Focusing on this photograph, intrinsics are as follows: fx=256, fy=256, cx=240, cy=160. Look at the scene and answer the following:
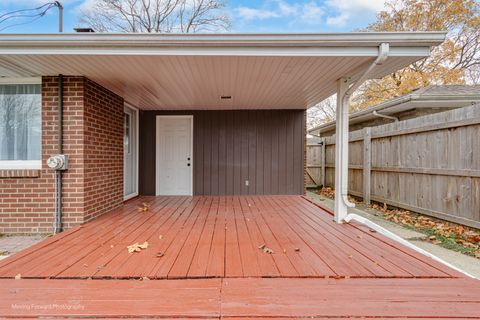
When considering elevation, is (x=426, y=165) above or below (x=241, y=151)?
below

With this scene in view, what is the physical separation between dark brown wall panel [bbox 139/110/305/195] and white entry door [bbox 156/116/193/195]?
15 centimetres

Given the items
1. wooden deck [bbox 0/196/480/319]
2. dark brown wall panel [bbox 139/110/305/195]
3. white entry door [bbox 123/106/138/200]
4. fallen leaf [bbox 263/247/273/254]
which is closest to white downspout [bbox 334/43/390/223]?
wooden deck [bbox 0/196/480/319]

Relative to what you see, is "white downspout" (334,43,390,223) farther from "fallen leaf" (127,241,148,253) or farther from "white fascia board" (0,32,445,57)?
A: "fallen leaf" (127,241,148,253)

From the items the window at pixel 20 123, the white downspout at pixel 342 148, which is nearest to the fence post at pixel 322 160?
the white downspout at pixel 342 148

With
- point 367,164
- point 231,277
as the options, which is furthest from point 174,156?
point 231,277

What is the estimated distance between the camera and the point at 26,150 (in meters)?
3.77

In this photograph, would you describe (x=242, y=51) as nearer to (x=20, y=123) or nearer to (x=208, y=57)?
(x=208, y=57)

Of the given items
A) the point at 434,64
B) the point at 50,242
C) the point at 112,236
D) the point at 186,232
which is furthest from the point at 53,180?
the point at 434,64

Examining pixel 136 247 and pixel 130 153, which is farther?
pixel 130 153

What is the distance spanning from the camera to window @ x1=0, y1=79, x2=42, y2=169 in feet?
12.3

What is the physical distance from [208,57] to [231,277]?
7.73 ft

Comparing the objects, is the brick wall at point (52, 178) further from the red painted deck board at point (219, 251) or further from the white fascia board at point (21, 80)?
the red painted deck board at point (219, 251)

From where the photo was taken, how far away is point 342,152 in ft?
11.7

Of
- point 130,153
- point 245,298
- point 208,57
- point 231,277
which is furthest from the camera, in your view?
point 130,153
